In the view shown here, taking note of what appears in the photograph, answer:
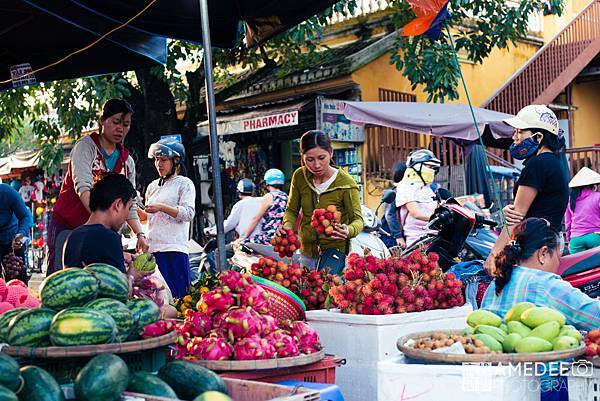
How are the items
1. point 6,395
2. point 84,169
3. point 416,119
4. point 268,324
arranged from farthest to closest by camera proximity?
point 416,119
point 84,169
point 268,324
point 6,395

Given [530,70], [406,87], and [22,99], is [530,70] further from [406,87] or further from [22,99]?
[22,99]

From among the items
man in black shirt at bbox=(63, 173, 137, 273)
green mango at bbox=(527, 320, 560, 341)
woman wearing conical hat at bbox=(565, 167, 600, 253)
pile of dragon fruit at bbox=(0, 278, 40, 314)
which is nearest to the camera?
green mango at bbox=(527, 320, 560, 341)

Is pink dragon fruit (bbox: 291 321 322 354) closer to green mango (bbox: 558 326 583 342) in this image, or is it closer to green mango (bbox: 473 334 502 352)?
green mango (bbox: 473 334 502 352)

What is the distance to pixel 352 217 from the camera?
5457 millimetres

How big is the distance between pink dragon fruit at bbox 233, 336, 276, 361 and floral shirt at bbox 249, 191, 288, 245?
570cm

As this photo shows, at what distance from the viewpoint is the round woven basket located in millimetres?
4098

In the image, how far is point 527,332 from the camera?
3.15 meters

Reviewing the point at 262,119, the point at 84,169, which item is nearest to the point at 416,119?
the point at 262,119

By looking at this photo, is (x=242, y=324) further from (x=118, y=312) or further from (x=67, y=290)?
(x=67, y=290)

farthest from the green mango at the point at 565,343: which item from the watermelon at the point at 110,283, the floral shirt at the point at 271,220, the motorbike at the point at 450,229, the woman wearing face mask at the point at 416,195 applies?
the floral shirt at the point at 271,220

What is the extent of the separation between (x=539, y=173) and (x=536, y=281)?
1140mm

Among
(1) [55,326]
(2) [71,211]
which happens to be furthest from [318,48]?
(1) [55,326]

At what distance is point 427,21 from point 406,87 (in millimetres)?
10018

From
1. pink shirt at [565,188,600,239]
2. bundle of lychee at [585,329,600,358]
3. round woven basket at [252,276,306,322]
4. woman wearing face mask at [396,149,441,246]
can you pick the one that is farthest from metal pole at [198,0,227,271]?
pink shirt at [565,188,600,239]
